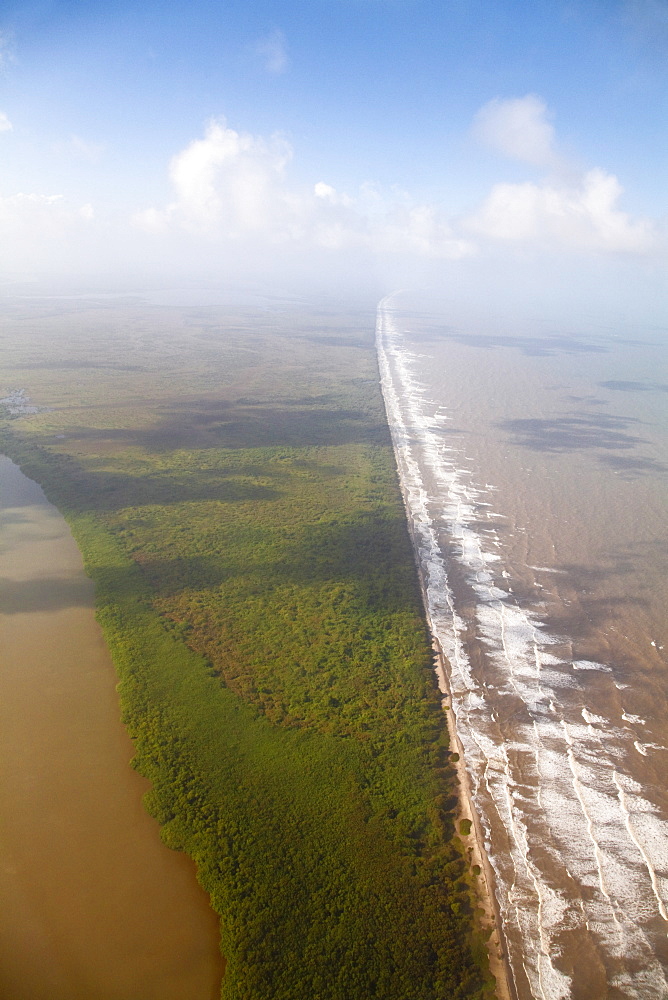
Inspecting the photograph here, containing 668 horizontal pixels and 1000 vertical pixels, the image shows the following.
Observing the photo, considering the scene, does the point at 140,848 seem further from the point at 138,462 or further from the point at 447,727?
the point at 138,462

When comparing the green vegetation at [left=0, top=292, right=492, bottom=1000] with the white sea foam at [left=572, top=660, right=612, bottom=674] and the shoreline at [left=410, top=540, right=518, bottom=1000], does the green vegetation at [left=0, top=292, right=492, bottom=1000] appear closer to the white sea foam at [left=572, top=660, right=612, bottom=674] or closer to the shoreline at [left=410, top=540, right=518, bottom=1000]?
the shoreline at [left=410, top=540, right=518, bottom=1000]

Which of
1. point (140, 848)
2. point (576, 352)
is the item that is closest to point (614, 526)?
point (140, 848)

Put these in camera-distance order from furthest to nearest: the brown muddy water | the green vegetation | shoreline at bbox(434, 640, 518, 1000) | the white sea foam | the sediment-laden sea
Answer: the white sea foam
the sediment-laden sea
the green vegetation
shoreline at bbox(434, 640, 518, 1000)
the brown muddy water

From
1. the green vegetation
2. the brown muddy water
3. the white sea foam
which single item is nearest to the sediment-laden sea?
the white sea foam

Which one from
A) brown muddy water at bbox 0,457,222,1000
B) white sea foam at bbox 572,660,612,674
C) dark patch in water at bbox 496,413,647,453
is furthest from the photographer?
dark patch in water at bbox 496,413,647,453

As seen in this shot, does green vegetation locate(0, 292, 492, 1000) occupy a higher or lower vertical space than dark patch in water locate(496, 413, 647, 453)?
lower

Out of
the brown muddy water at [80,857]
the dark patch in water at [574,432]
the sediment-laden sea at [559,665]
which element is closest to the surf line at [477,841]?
the sediment-laden sea at [559,665]

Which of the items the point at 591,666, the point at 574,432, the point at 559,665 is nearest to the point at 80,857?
the point at 559,665
